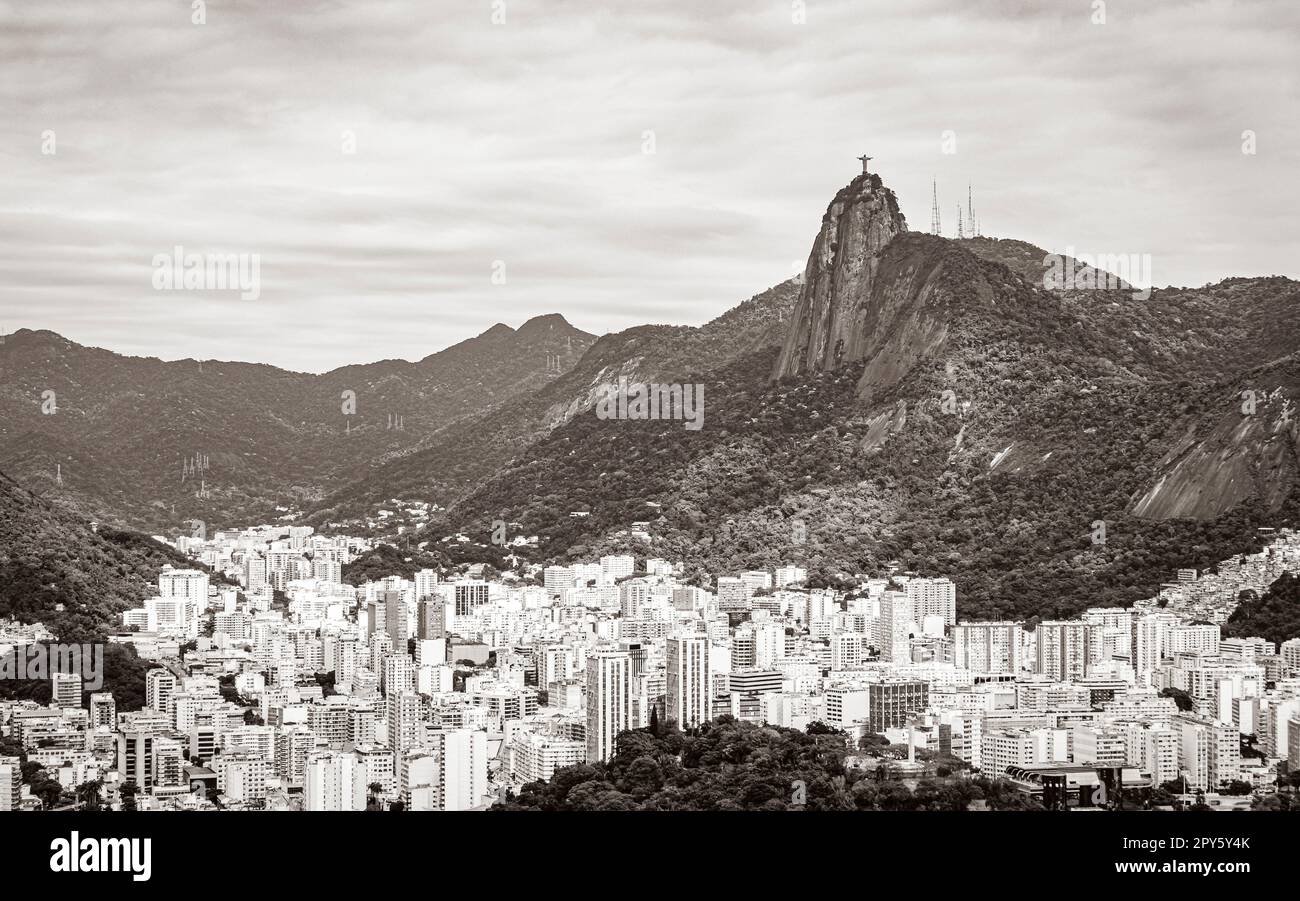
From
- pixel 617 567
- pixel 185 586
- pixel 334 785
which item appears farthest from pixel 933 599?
pixel 334 785

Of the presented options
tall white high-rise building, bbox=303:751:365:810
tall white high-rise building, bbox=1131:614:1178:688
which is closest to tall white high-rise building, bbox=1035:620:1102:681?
tall white high-rise building, bbox=1131:614:1178:688

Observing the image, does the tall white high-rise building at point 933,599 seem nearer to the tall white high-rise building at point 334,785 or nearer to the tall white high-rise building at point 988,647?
the tall white high-rise building at point 988,647

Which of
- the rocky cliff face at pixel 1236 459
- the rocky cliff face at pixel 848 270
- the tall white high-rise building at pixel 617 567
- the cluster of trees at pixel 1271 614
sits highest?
the rocky cliff face at pixel 848 270

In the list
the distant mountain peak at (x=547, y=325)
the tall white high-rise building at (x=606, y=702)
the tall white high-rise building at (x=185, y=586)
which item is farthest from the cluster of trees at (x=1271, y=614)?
the distant mountain peak at (x=547, y=325)

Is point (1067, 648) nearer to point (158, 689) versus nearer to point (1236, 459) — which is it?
point (1236, 459)
